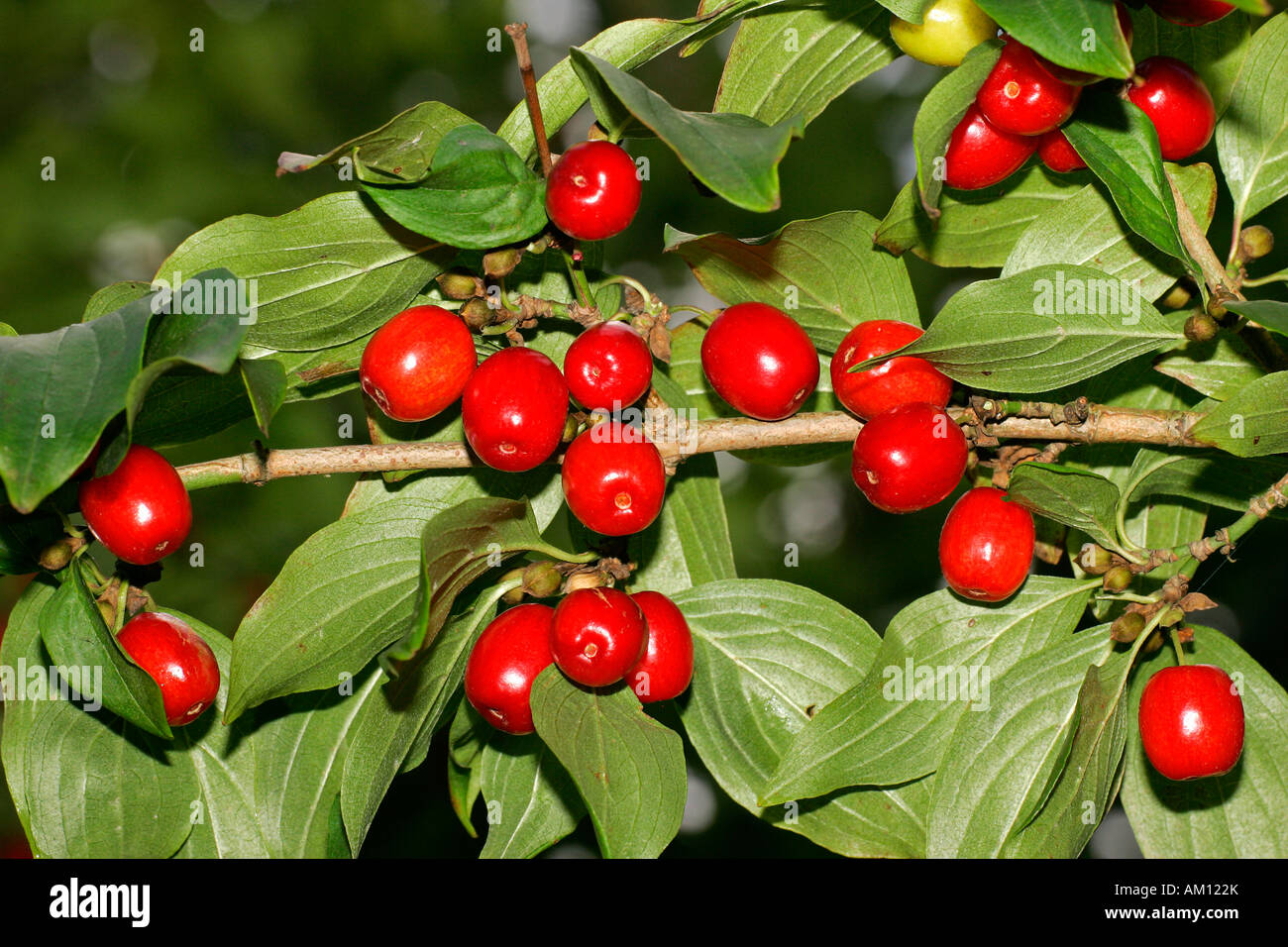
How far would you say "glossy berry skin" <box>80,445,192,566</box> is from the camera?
1.16 meters

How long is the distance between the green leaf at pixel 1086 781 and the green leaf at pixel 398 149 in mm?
963

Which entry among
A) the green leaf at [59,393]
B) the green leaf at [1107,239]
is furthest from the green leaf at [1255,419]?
the green leaf at [59,393]

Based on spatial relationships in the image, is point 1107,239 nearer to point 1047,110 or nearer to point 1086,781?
point 1047,110

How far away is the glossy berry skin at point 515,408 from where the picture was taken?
1.16m

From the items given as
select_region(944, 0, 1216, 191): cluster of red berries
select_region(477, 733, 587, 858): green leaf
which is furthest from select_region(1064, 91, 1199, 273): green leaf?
select_region(477, 733, 587, 858): green leaf

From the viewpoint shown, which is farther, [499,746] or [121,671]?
[499,746]

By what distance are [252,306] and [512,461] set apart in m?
0.34

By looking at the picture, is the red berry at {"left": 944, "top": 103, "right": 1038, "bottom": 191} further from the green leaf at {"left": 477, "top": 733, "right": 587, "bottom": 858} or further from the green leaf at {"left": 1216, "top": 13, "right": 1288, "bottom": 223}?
the green leaf at {"left": 477, "top": 733, "right": 587, "bottom": 858}

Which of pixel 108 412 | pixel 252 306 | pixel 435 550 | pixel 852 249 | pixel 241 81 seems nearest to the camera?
pixel 108 412

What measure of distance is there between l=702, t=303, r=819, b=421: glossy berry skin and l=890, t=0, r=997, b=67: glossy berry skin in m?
0.35

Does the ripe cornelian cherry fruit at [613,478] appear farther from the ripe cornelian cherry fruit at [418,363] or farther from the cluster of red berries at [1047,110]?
the cluster of red berries at [1047,110]

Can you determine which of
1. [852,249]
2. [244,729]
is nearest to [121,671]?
[244,729]

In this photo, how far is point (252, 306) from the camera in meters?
1.19

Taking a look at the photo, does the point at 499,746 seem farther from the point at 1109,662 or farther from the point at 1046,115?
the point at 1046,115
